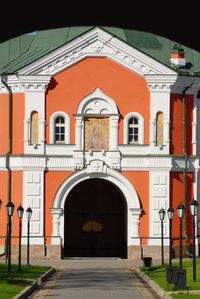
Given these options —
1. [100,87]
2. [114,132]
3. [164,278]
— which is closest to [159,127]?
[114,132]

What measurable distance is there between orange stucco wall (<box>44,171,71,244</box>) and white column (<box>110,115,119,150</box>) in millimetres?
2249

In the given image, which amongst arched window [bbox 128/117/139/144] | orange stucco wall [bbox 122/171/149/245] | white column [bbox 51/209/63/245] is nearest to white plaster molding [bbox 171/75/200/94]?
arched window [bbox 128/117/139/144]

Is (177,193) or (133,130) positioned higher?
(133,130)

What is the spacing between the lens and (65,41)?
57.0m

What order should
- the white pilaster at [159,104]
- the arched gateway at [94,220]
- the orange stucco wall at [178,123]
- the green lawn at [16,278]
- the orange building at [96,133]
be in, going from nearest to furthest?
the green lawn at [16,278]
the orange building at [96,133]
the white pilaster at [159,104]
the orange stucco wall at [178,123]
the arched gateway at [94,220]

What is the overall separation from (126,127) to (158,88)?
216 cm

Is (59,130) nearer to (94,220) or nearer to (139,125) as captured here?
(139,125)

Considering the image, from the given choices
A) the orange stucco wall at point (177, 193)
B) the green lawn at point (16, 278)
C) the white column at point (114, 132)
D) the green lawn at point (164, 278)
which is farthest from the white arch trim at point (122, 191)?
the green lawn at point (164, 278)

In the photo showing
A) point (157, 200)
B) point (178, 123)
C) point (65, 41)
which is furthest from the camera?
point (65, 41)

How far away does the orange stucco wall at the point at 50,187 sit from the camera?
179 feet

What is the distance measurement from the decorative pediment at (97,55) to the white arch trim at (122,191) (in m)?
4.53

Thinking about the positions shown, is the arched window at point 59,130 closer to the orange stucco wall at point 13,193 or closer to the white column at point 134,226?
the orange stucco wall at point 13,193

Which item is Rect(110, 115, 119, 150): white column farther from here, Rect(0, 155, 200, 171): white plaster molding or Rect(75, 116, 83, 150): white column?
Rect(75, 116, 83, 150): white column

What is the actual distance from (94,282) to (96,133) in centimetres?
1768
